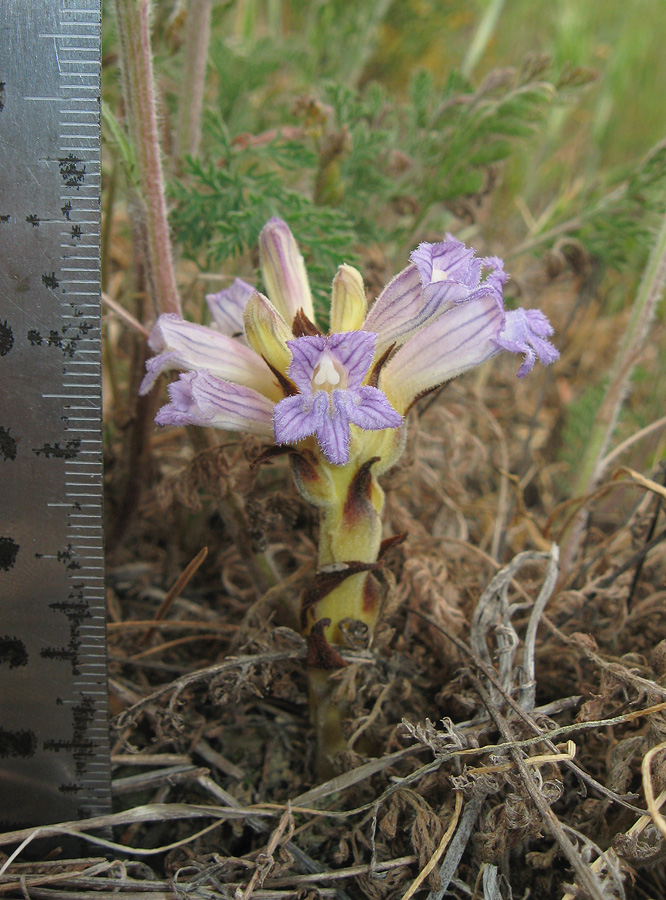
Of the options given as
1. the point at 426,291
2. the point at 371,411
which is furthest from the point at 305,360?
the point at 426,291

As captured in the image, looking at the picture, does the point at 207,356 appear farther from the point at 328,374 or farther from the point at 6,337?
the point at 6,337

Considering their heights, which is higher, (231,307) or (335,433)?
(231,307)

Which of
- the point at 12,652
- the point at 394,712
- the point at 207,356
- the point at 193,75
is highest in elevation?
the point at 193,75

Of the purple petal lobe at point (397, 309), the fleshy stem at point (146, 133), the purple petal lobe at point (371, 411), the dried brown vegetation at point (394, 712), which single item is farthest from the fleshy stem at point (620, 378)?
the fleshy stem at point (146, 133)

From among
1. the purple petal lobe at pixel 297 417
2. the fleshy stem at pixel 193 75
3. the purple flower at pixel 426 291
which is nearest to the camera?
the purple petal lobe at pixel 297 417

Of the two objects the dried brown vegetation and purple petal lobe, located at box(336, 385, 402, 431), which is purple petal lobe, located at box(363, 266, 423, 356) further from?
the dried brown vegetation

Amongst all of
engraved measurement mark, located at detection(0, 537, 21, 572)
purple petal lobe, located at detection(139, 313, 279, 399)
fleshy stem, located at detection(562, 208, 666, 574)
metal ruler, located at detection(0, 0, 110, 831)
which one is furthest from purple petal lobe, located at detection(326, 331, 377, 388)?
fleshy stem, located at detection(562, 208, 666, 574)

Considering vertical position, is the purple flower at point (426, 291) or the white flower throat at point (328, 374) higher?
the purple flower at point (426, 291)

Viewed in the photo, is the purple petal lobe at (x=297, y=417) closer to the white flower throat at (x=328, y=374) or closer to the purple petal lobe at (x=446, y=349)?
the white flower throat at (x=328, y=374)

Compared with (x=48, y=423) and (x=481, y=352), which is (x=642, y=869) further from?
(x=48, y=423)
